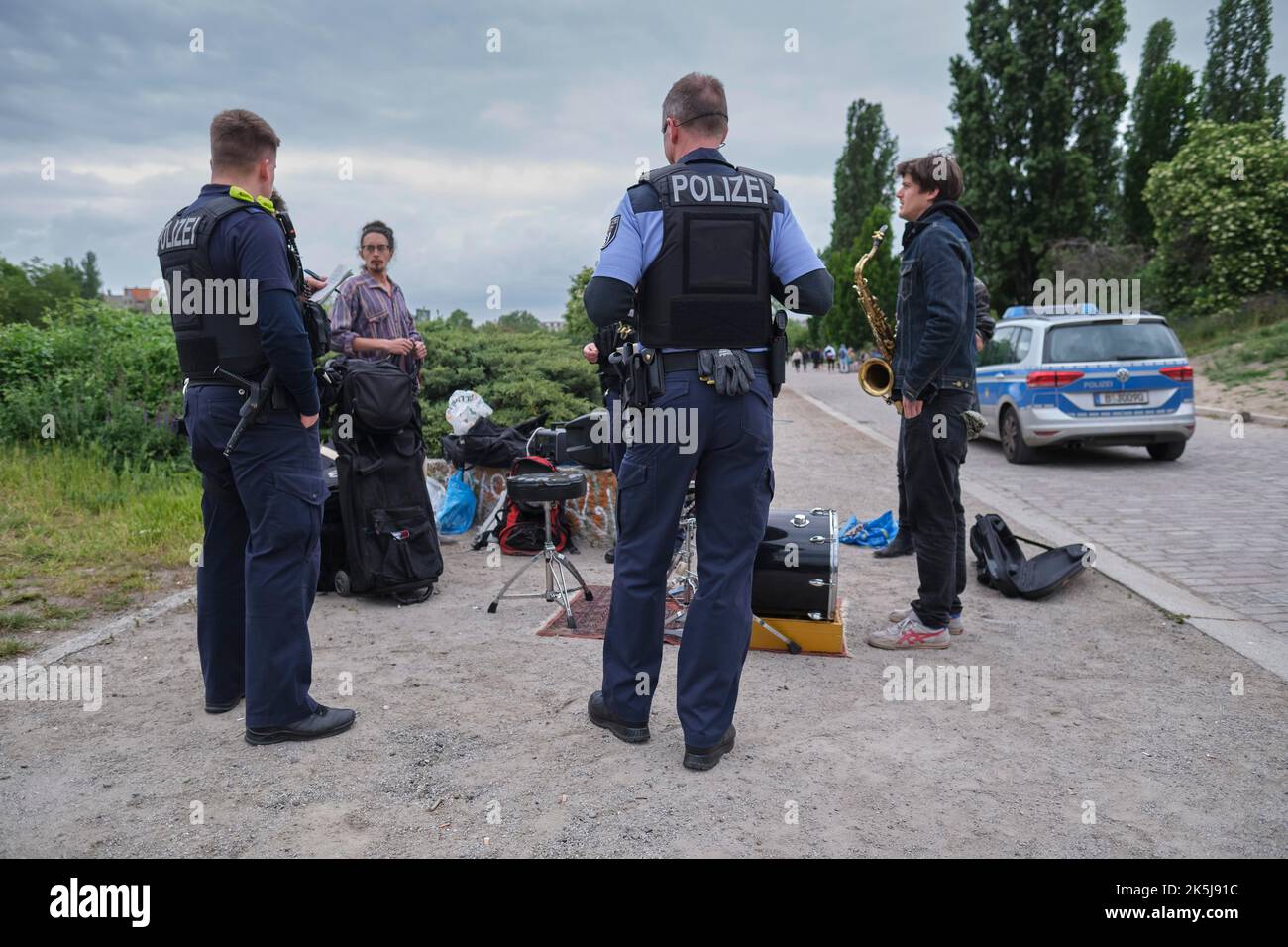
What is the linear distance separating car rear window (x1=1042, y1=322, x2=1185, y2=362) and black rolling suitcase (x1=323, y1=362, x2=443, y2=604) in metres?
7.79

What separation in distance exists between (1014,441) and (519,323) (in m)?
8.09

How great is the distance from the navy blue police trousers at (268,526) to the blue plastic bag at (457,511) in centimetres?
367

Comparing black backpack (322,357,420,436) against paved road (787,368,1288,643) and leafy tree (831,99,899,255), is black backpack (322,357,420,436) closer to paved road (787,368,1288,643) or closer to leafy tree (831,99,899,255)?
paved road (787,368,1288,643)

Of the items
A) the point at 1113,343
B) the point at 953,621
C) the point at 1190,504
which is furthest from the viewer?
the point at 1113,343

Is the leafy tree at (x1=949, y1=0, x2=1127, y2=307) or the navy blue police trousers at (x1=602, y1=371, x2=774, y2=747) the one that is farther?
the leafy tree at (x1=949, y1=0, x2=1127, y2=307)

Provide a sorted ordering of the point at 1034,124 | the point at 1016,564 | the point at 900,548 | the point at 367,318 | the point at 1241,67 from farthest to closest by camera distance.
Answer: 1. the point at 1241,67
2. the point at 1034,124
3. the point at 900,548
4. the point at 367,318
5. the point at 1016,564

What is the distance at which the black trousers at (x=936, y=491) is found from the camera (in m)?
4.60

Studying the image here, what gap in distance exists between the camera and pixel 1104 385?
1029 centimetres

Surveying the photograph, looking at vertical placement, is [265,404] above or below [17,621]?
above

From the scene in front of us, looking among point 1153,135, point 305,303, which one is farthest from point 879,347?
point 1153,135

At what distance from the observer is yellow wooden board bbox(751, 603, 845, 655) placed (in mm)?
4613

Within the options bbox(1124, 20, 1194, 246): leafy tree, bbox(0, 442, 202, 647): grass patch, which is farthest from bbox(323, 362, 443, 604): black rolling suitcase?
bbox(1124, 20, 1194, 246): leafy tree

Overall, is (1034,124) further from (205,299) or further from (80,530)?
(205,299)

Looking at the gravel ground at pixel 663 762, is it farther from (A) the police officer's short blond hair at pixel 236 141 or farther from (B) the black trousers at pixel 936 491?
(A) the police officer's short blond hair at pixel 236 141
